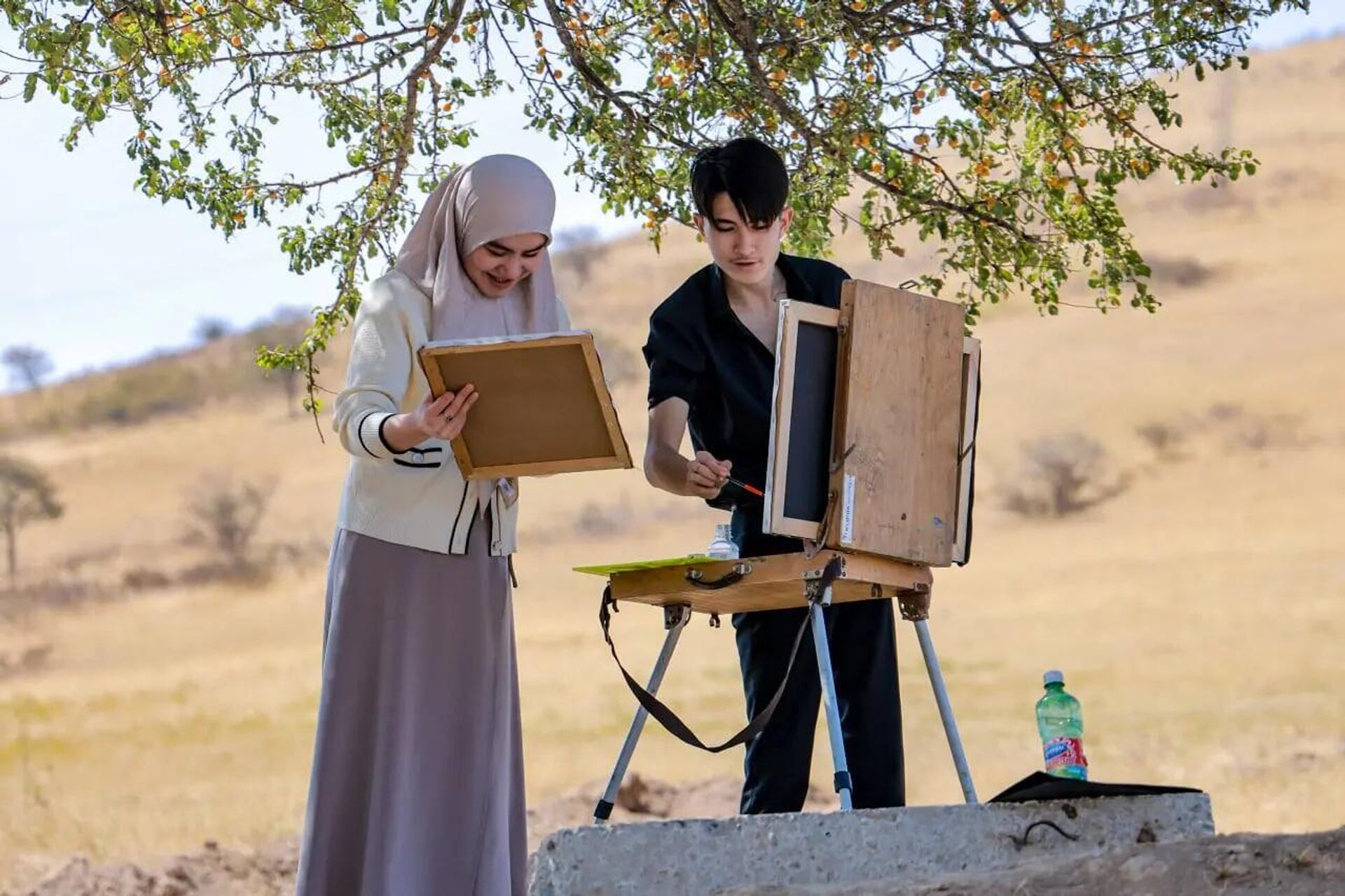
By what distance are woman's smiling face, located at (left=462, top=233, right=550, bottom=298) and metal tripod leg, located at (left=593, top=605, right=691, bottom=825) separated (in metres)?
0.88

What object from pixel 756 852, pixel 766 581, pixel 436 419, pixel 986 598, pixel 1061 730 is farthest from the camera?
pixel 986 598

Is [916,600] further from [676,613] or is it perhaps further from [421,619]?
A: [421,619]

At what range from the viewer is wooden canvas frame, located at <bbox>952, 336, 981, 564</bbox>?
4.47m

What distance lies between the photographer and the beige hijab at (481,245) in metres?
4.07

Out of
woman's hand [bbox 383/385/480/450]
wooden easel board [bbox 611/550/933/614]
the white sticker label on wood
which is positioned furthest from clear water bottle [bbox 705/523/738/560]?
woman's hand [bbox 383/385/480/450]

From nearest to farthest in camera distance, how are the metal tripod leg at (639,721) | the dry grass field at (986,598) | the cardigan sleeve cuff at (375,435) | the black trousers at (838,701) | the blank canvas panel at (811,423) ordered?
the cardigan sleeve cuff at (375,435) → the blank canvas panel at (811,423) → the metal tripod leg at (639,721) → the black trousers at (838,701) → the dry grass field at (986,598)

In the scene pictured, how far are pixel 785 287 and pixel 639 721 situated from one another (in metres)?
1.13

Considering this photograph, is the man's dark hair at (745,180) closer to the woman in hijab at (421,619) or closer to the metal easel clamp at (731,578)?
the woman in hijab at (421,619)

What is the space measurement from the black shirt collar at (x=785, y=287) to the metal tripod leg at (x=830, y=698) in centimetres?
79

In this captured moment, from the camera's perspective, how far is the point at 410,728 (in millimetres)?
4234

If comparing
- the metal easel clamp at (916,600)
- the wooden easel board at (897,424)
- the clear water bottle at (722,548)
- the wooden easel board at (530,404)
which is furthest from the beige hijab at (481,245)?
the metal easel clamp at (916,600)

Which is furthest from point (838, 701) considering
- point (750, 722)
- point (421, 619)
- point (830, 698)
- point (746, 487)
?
point (421, 619)

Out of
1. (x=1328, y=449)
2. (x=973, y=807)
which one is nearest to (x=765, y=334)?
(x=973, y=807)

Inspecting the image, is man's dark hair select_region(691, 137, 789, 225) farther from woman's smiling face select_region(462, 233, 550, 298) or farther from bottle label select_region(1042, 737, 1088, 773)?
bottle label select_region(1042, 737, 1088, 773)
